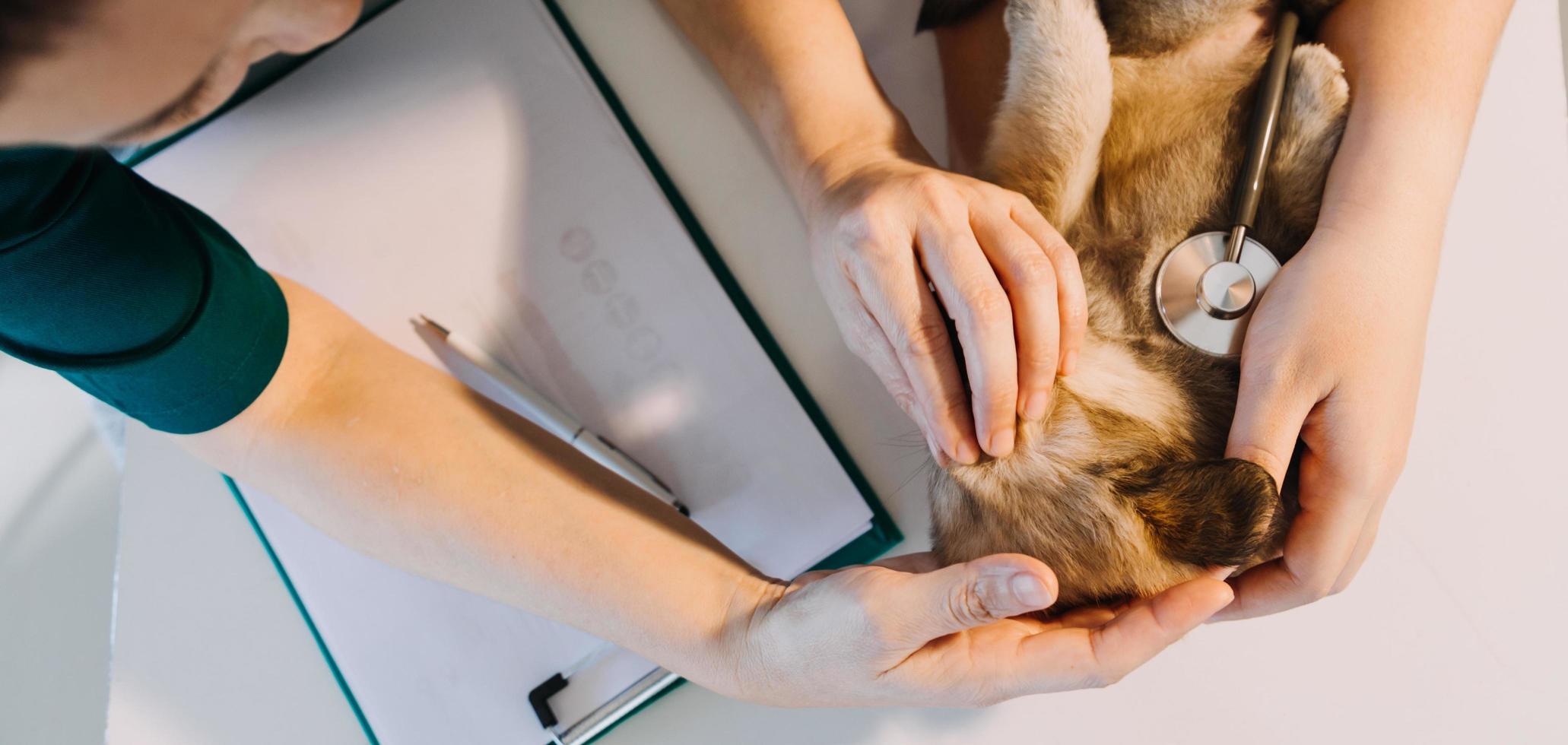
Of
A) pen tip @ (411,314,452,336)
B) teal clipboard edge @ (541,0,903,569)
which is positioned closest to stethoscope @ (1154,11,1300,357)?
teal clipboard edge @ (541,0,903,569)

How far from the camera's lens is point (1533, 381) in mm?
882

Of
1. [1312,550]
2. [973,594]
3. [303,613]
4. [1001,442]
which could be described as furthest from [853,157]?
[303,613]

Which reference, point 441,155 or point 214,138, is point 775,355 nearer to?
point 441,155

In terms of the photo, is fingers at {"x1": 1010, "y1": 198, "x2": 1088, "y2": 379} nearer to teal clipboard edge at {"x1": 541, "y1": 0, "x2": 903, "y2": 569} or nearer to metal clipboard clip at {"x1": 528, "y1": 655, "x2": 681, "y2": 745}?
teal clipboard edge at {"x1": 541, "y1": 0, "x2": 903, "y2": 569}

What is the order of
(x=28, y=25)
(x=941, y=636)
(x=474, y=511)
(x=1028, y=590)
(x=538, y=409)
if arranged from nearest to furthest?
(x=28, y=25) → (x=1028, y=590) → (x=941, y=636) → (x=474, y=511) → (x=538, y=409)

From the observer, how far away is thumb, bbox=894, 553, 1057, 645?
575mm

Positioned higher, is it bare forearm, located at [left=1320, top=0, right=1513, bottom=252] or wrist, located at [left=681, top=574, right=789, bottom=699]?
bare forearm, located at [left=1320, top=0, right=1513, bottom=252]

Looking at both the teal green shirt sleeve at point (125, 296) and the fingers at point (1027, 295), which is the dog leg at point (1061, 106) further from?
the teal green shirt sleeve at point (125, 296)

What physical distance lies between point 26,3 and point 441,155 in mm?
676

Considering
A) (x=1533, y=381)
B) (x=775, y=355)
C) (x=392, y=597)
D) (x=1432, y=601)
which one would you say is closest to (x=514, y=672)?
(x=392, y=597)

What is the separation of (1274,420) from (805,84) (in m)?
0.55

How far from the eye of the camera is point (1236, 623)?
854 mm

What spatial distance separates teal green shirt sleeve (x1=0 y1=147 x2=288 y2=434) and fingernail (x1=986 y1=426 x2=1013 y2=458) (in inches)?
27.4

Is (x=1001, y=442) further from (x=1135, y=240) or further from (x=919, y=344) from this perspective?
(x=1135, y=240)
